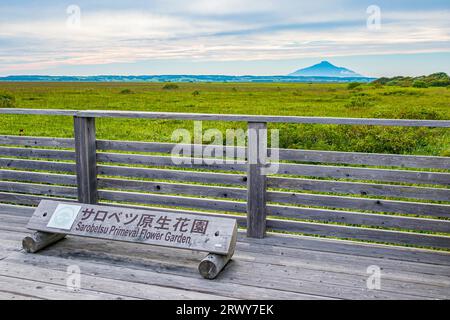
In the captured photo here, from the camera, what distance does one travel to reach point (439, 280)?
3.84m

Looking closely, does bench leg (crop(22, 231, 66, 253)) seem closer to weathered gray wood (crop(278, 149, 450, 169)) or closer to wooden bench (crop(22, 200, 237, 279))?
wooden bench (crop(22, 200, 237, 279))

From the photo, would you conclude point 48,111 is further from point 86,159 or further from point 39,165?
point 39,165

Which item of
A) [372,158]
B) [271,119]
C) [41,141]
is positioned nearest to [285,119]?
[271,119]

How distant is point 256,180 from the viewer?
15.5 feet

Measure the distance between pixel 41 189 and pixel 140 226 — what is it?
215 centimetres

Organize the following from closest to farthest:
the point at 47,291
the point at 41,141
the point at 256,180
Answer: the point at 47,291 < the point at 256,180 < the point at 41,141

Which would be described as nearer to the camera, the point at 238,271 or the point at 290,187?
the point at 238,271

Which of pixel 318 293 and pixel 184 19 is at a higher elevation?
pixel 184 19

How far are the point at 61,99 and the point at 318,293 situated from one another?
48067 millimetres

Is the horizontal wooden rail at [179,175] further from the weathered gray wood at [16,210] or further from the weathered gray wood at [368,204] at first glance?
the weathered gray wood at [16,210]

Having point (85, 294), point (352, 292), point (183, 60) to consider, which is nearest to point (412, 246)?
point (352, 292)

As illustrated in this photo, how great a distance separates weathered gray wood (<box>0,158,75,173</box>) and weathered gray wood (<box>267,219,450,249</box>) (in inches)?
97.6

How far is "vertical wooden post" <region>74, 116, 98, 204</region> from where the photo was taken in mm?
5320

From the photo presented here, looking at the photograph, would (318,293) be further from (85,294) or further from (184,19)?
(184,19)
